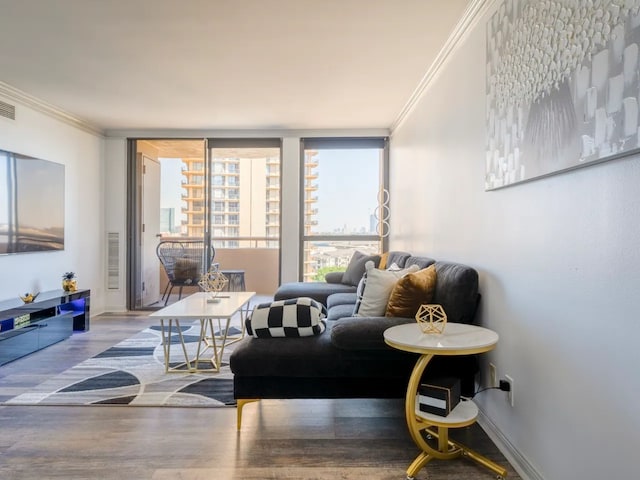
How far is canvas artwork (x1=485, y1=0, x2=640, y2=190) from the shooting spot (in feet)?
3.57

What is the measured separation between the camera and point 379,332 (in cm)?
195

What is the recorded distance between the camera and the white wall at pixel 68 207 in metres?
3.60

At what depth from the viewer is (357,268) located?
4.14 metres

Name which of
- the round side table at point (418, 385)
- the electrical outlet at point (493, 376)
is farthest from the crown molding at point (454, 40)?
the electrical outlet at point (493, 376)

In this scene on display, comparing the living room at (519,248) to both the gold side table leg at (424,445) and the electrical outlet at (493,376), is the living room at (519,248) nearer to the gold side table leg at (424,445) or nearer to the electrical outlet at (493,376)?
the electrical outlet at (493,376)

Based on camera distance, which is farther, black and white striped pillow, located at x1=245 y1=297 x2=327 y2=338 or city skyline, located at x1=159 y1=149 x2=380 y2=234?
city skyline, located at x1=159 y1=149 x2=380 y2=234

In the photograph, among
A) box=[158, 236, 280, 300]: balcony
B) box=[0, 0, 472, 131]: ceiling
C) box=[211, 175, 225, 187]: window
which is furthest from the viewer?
box=[158, 236, 280, 300]: balcony

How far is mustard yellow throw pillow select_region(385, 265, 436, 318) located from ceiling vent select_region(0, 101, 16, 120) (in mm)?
3773

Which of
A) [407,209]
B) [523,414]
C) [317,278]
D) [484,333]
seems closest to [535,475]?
[523,414]

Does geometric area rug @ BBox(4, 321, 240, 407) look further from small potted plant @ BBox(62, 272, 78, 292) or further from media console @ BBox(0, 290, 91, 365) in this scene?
small potted plant @ BBox(62, 272, 78, 292)

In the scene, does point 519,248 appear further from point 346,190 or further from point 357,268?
point 346,190

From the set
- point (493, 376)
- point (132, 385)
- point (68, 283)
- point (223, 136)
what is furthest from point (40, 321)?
point (493, 376)

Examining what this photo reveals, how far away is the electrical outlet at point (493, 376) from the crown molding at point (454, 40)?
1853 mm

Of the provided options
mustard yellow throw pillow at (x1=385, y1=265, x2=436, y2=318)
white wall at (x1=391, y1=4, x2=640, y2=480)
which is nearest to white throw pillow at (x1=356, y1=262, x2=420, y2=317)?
mustard yellow throw pillow at (x1=385, y1=265, x2=436, y2=318)
